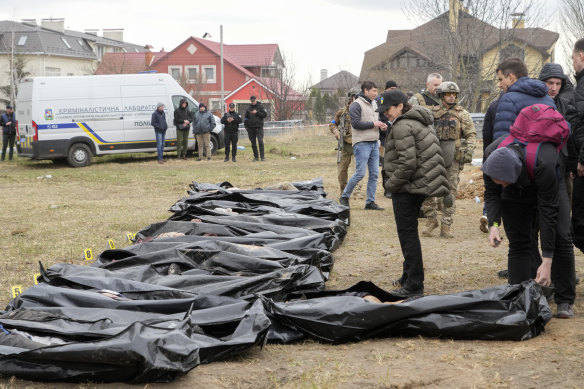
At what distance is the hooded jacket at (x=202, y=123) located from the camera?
65.9 ft

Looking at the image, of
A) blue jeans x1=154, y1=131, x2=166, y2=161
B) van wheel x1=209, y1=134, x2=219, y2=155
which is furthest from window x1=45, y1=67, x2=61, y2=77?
blue jeans x1=154, y1=131, x2=166, y2=161

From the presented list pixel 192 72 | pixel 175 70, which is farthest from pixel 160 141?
pixel 175 70

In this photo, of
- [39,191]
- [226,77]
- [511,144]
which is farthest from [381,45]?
[511,144]

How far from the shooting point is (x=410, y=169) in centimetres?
540

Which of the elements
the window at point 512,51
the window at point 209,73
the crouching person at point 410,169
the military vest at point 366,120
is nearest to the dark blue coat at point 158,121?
the military vest at point 366,120

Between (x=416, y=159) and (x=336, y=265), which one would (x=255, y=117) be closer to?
(x=336, y=265)

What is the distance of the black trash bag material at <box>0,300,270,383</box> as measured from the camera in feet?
11.3

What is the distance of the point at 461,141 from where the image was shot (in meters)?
8.12

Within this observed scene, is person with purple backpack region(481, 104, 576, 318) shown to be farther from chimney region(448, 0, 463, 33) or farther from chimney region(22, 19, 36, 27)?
chimney region(22, 19, 36, 27)

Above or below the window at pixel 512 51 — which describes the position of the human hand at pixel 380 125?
below

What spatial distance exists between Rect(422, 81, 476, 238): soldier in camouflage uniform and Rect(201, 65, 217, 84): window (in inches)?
2043

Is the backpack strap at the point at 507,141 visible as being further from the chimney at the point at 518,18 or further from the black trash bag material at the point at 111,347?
the chimney at the point at 518,18

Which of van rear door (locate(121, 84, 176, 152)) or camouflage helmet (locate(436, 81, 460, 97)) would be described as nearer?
camouflage helmet (locate(436, 81, 460, 97))

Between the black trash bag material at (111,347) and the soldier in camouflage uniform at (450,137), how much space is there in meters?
4.59
